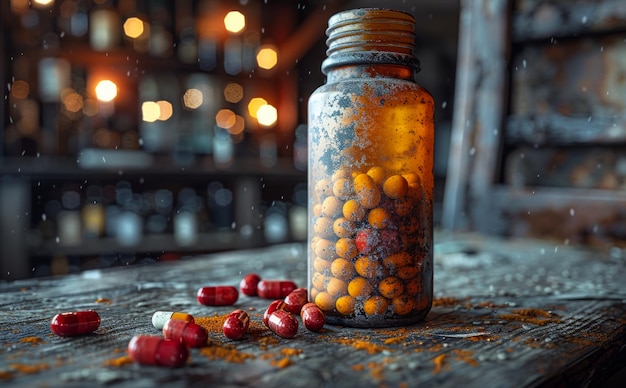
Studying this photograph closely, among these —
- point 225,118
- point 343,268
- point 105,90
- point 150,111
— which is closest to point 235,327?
point 343,268

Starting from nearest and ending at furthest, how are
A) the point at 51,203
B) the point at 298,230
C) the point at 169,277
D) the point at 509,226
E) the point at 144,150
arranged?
the point at 169,277
the point at 509,226
the point at 51,203
the point at 144,150
the point at 298,230

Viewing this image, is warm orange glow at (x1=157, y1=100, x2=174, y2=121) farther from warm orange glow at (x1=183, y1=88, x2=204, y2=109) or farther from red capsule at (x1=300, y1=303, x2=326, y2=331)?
red capsule at (x1=300, y1=303, x2=326, y2=331)

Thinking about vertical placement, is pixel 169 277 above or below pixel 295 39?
below

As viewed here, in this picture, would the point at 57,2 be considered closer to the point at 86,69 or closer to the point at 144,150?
the point at 86,69

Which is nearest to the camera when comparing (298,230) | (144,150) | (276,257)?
(276,257)

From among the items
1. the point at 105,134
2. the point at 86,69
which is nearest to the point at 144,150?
the point at 105,134

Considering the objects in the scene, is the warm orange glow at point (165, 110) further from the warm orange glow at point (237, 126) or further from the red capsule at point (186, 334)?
the red capsule at point (186, 334)
